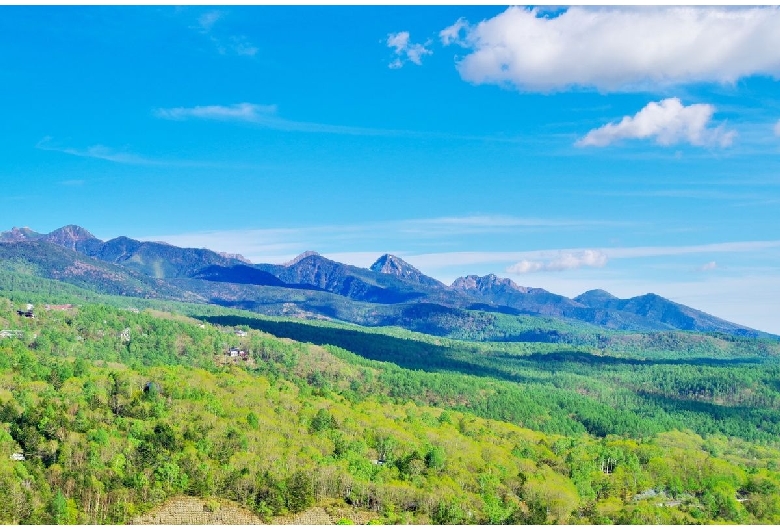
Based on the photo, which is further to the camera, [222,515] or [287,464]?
[287,464]

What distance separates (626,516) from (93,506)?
8088 cm

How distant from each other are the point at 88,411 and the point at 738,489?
13088 cm

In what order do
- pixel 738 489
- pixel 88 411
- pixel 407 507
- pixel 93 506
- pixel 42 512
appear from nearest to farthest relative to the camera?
pixel 42 512, pixel 93 506, pixel 407 507, pixel 88 411, pixel 738 489

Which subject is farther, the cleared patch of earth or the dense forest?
the dense forest

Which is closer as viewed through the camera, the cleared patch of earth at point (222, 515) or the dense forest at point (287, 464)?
the cleared patch of earth at point (222, 515)

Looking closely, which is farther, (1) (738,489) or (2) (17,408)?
(1) (738,489)

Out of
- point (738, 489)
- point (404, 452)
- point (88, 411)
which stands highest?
point (88, 411)

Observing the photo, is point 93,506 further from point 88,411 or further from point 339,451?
point 339,451

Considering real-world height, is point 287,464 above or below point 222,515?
above

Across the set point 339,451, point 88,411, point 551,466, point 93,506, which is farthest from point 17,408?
point 551,466

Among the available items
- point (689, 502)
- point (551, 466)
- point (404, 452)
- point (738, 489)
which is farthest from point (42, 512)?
point (738, 489)

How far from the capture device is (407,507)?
112 m

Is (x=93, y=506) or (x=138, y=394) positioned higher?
(x=138, y=394)

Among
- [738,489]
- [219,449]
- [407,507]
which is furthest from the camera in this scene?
[738,489]
